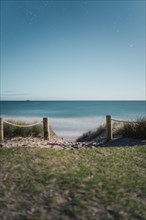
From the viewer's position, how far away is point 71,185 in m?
8.21

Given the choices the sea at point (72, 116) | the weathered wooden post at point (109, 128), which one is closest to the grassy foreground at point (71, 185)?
the weathered wooden post at point (109, 128)

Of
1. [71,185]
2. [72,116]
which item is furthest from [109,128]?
[72,116]

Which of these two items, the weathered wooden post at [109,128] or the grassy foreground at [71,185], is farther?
the weathered wooden post at [109,128]

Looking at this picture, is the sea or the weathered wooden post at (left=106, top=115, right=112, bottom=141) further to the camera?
the sea

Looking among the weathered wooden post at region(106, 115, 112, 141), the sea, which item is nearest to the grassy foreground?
the weathered wooden post at region(106, 115, 112, 141)

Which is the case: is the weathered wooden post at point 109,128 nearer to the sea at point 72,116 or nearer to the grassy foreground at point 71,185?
the sea at point 72,116

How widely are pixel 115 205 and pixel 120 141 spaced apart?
26.7 ft

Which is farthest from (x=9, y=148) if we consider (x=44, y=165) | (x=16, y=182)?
(x=16, y=182)

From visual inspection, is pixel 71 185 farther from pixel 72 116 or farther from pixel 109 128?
pixel 72 116

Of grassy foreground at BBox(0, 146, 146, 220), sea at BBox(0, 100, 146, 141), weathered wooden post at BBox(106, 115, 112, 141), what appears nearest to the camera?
grassy foreground at BBox(0, 146, 146, 220)

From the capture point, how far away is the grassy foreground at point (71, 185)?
6.99 meters

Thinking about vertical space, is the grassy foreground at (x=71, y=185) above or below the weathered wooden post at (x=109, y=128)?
below

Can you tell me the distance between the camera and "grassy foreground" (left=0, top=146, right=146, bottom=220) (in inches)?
275

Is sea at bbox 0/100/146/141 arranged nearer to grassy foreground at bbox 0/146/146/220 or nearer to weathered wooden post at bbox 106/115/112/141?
weathered wooden post at bbox 106/115/112/141
